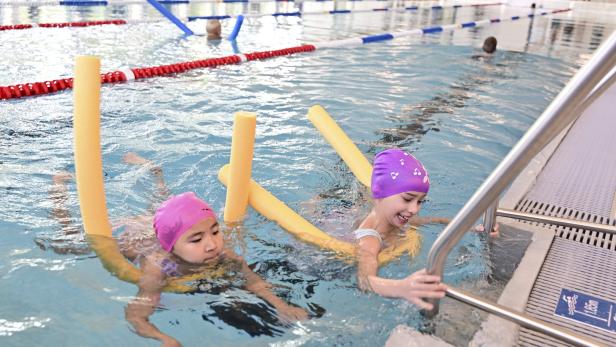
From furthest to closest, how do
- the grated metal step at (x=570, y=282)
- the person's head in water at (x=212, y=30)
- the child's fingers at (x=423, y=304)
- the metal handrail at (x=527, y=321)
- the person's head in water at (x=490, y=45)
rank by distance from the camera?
the person's head in water at (x=212, y=30)
the person's head in water at (x=490, y=45)
the grated metal step at (x=570, y=282)
the child's fingers at (x=423, y=304)
the metal handrail at (x=527, y=321)

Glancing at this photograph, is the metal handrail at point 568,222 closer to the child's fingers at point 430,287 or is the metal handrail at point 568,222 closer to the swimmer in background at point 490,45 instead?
the child's fingers at point 430,287

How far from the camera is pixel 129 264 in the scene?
8.03ft

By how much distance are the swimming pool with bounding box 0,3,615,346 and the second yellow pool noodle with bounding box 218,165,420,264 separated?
0.05 m

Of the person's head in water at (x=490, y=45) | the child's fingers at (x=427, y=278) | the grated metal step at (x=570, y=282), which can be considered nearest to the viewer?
the child's fingers at (x=427, y=278)

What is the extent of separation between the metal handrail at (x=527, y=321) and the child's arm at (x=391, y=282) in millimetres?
69

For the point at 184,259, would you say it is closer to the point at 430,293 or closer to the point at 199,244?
the point at 199,244

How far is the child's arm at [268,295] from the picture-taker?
7.47ft

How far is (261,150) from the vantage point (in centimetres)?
450

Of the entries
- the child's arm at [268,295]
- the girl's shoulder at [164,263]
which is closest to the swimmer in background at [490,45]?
the child's arm at [268,295]

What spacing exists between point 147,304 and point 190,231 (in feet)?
1.13

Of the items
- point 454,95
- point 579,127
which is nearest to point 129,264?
point 579,127

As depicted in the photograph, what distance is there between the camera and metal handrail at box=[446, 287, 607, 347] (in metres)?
1.64

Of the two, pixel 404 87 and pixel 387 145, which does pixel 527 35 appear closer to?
pixel 404 87

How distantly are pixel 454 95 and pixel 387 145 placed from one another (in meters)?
2.57
